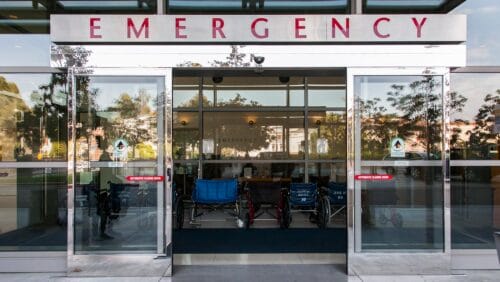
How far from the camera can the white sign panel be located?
5.19m

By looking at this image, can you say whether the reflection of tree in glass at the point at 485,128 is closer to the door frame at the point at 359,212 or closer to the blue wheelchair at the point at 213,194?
the door frame at the point at 359,212

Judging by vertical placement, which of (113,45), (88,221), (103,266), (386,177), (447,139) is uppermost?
(113,45)

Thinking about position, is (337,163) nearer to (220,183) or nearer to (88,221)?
(220,183)

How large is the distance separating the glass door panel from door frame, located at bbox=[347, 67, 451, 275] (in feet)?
6.45

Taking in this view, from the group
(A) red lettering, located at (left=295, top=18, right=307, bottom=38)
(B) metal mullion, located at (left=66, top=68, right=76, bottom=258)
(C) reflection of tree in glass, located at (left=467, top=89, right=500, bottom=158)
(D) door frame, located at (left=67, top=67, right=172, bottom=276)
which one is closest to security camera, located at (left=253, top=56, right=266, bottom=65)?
(A) red lettering, located at (left=295, top=18, right=307, bottom=38)

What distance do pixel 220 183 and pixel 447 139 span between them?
3.52 metres

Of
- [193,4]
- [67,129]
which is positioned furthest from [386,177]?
[67,129]

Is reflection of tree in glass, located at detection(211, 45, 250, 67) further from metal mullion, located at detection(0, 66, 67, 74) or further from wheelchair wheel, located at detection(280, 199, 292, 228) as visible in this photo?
wheelchair wheel, located at detection(280, 199, 292, 228)

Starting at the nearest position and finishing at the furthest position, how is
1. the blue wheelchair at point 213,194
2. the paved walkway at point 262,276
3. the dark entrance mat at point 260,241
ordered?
the paved walkway at point 262,276
the dark entrance mat at point 260,241
the blue wheelchair at point 213,194

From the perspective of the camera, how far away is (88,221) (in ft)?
17.6

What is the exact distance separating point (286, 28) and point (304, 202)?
135 inches

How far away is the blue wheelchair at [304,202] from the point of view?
7703 mm

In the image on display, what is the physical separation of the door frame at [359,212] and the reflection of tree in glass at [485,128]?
0.63 metres

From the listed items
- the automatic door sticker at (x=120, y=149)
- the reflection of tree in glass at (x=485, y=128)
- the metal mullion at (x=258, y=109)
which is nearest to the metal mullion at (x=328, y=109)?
the metal mullion at (x=258, y=109)
